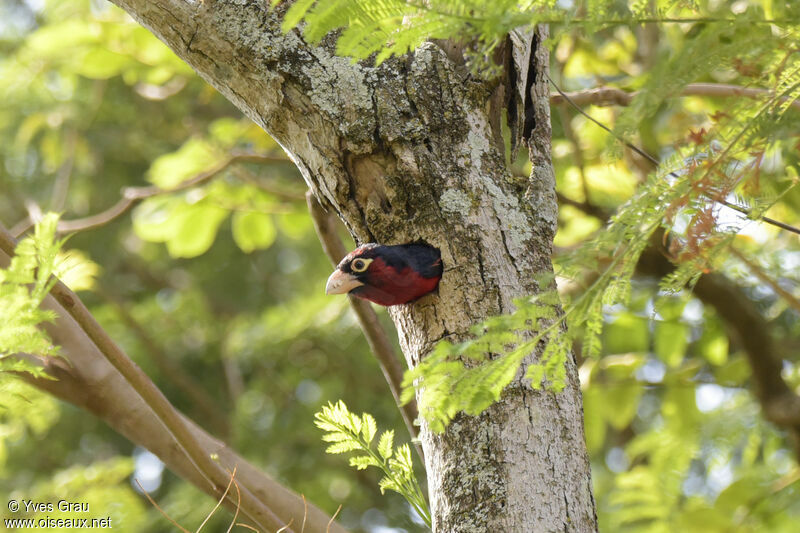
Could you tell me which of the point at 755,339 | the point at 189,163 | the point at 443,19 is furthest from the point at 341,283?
the point at 755,339

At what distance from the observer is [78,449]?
5469 millimetres

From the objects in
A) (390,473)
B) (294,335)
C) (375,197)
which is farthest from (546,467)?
(294,335)

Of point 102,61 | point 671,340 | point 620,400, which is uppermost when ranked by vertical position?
point 102,61

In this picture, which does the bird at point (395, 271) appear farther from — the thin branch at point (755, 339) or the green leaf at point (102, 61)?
the green leaf at point (102, 61)

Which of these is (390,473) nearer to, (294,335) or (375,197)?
(375,197)

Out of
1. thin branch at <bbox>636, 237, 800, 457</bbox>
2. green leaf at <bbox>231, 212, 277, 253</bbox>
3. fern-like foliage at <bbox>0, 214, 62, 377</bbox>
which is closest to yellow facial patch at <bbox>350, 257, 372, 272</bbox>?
fern-like foliage at <bbox>0, 214, 62, 377</bbox>

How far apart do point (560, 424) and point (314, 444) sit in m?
3.22

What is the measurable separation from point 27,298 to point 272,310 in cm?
316

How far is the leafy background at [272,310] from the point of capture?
11.0ft

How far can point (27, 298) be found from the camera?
1.53 meters

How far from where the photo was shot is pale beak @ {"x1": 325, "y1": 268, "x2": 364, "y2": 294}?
1.88m

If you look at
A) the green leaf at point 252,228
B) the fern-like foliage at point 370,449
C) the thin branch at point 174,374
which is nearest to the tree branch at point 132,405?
the fern-like foliage at point 370,449

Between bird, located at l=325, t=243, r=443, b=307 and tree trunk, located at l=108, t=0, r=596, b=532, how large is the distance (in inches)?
1.2

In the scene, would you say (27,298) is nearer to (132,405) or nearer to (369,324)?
(132,405)
